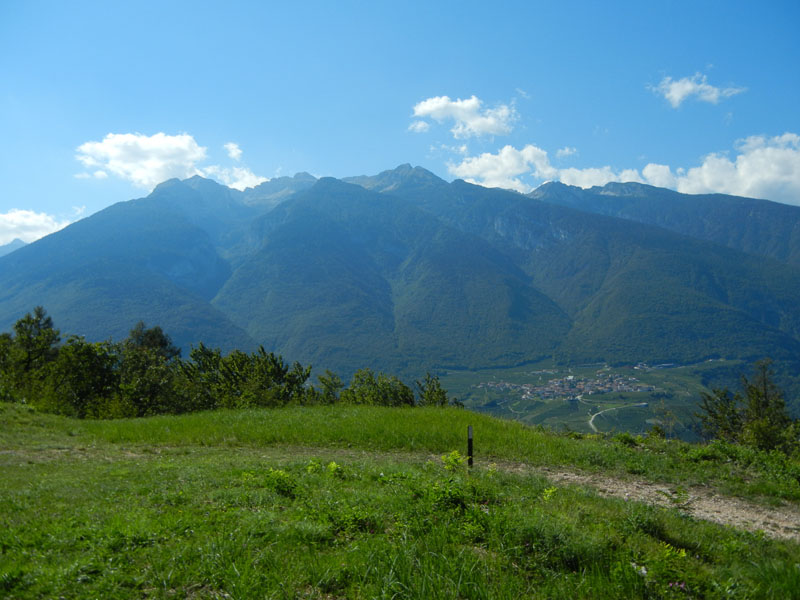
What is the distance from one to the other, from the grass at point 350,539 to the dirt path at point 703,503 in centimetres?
121

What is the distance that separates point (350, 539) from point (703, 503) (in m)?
7.68

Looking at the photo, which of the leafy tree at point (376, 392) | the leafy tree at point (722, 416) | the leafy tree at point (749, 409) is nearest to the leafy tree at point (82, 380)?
the leafy tree at point (376, 392)

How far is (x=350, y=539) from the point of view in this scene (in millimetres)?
6148

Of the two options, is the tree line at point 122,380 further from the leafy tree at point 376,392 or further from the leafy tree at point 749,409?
the leafy tree at point 749,409

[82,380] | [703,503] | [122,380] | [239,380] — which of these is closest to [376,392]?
[239,380]

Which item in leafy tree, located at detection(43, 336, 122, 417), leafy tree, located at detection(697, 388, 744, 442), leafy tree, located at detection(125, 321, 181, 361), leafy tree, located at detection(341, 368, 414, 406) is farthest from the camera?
leafy tree, located at detection(125, 321, 181, 361)

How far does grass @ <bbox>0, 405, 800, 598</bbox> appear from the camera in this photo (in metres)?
4.89

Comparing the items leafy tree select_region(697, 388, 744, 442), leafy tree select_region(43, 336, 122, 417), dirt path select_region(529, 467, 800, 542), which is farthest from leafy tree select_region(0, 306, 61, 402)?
leafy tree select_region(697, 388, 744, 442)

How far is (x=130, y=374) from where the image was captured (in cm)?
2930

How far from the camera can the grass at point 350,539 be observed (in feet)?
16.0

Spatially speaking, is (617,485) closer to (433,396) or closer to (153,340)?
(433,396)

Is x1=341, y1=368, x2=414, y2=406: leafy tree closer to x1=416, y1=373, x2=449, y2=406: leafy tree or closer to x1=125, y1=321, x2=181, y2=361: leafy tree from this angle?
x1=416, y1=373, x2=449, y2=406: leafy tree

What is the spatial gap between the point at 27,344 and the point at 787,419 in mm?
54387

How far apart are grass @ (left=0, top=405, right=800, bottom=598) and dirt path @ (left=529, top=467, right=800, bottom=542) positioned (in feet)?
3.98
